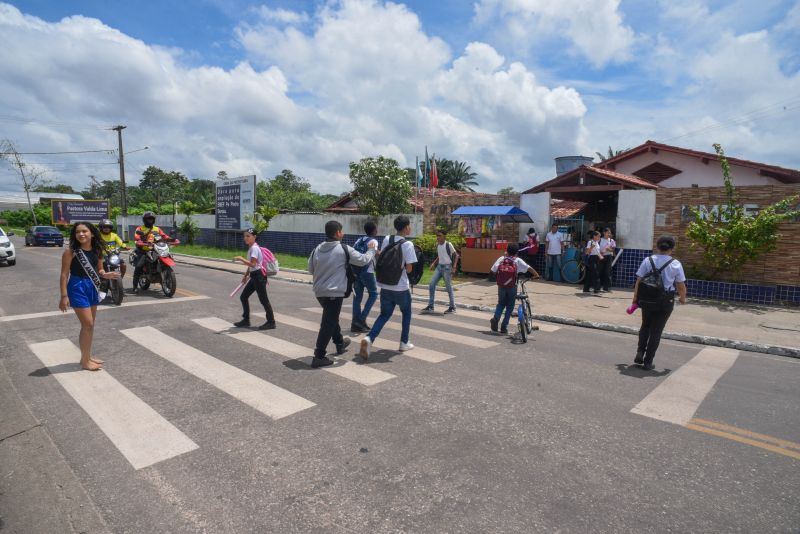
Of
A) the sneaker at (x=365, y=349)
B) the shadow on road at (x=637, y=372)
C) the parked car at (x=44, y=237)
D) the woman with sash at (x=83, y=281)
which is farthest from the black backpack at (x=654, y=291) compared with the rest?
the parked car at (x=44, y=237)

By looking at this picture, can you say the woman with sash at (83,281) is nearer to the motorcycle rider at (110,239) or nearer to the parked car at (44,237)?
the motorcycle rider at (110,239)

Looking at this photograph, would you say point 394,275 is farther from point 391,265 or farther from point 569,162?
point 569,162

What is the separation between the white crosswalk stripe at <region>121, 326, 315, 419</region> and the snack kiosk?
32.0 feet

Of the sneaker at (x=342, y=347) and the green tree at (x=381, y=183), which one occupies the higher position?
the green tree at (x=381, y=183)

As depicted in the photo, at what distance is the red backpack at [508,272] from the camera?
24.5 ft

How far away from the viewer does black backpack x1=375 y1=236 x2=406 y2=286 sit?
19.9 ft

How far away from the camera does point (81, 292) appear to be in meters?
5.26

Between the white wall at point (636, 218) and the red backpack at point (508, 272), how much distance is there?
7.26m

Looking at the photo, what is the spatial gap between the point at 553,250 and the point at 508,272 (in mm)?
6932

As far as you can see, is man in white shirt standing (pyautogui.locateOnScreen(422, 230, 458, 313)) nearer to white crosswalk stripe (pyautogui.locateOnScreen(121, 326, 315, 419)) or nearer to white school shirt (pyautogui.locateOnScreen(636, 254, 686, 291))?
white school shirt (pyautogui.locateOnScreen(636, 254, 686, 291))

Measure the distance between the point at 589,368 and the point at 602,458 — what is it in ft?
8.24

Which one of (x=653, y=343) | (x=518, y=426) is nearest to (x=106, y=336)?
(x=518, y=426)

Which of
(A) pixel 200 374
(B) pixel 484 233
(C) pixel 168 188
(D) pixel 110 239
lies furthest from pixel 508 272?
(C) pixel 168 188

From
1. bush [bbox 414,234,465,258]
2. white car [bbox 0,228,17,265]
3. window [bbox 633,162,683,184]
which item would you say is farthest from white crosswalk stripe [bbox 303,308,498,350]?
window [bbox 633,162,683,184]
